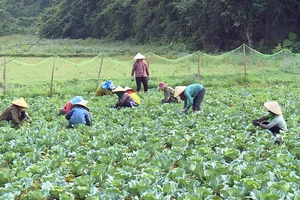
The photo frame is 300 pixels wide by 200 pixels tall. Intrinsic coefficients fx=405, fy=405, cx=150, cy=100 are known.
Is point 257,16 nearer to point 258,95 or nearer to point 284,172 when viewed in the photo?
point 258,95

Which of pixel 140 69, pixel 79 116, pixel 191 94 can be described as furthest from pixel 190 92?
pixel 140 69

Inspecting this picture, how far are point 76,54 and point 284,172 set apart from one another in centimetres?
2616

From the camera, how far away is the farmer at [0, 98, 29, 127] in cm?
944

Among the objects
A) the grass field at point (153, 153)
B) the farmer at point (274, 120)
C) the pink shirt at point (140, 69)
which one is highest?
the pink shirt at point (140, 69)

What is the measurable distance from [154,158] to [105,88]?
789 centimetres

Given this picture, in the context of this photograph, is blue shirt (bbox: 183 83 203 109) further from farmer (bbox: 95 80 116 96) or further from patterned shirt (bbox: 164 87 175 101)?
farmer (bbox: 95 80 116 96)

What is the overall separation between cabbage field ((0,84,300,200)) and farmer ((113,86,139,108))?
0.63m

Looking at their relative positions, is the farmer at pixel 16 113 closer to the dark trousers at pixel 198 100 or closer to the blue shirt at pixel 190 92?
the blue shirt at pixel 190 92

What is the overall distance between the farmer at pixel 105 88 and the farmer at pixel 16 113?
4.46 metres

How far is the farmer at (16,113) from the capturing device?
9.44 metres

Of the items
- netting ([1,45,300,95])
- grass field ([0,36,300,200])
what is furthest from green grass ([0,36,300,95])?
grass field ([0,36,300,200])

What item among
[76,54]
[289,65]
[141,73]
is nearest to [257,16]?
[289,65]

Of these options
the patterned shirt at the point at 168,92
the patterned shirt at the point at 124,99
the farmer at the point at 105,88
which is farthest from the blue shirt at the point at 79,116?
→ the farmer at the point at 105,88

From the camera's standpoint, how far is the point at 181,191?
5.08 meters
